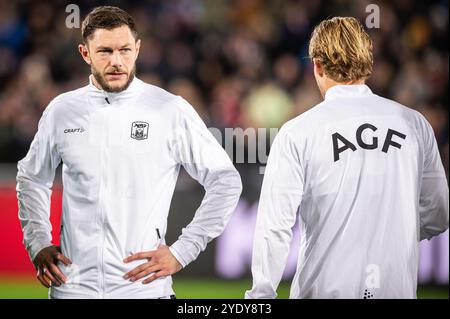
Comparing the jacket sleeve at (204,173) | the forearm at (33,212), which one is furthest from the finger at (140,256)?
the forearm at (33,212)

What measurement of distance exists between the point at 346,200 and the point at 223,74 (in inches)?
178

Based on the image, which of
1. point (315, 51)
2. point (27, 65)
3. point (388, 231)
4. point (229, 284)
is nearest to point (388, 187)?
point (388, 231)

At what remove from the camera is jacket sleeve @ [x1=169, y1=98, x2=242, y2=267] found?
157 inches

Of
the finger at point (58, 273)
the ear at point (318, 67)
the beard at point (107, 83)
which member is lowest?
the finger at point (58, 273)

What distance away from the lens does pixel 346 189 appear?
3.41 meters

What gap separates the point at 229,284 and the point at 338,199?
3683mm

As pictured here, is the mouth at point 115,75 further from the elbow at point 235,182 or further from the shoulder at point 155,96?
the elbow at point 235,182

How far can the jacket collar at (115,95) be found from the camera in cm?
401

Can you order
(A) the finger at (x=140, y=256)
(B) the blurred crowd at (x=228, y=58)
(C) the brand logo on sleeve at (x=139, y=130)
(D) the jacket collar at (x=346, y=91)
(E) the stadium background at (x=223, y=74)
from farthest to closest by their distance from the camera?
(B) the blurred crowd at (x=228, y=58)
(E) the stadium background at (x=223, y=74)
(C) the brand logo on sleeve at (x=139, y=130)
(A) the finger at (x=140, y=256)
(D) the jacket collar at (x=346, y=91)

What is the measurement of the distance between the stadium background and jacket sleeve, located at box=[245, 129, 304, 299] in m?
2.70

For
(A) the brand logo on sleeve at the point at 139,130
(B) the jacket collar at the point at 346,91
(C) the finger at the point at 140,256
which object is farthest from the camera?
(A) the brand logo on sleeve at the point at 139,130
